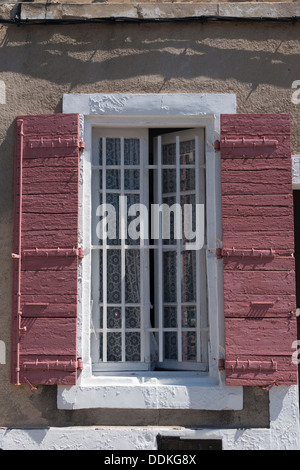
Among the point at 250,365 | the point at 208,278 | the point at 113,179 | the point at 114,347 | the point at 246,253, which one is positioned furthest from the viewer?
the point at 113,179

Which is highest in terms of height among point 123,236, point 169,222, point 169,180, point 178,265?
point 169,180

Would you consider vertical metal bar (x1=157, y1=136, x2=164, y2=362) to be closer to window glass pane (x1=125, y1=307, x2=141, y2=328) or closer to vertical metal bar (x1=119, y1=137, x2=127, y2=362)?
window glass pane (x1=125, y1=307, x2=141, y2=328)

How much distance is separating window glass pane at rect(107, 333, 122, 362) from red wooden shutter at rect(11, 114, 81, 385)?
1.17 feet

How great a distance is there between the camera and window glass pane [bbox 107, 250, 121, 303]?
4613 mm

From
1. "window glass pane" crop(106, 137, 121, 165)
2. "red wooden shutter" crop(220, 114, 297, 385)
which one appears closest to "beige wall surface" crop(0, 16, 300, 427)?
"red wooden shutter" crop(220, 114, 297, 385)

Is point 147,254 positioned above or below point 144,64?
below

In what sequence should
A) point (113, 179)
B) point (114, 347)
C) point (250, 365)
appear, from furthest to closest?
1. point (113, 179)
2. point (114, 347)
3. point (250, 365)

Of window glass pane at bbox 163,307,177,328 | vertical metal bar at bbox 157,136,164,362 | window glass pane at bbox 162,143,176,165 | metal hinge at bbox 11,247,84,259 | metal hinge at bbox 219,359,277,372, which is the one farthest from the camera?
window glass pane at bbox 162,143,176,165

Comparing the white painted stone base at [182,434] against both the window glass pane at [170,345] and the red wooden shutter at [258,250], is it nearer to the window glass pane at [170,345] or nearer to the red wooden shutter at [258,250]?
the red wooden shutter at [258,250]

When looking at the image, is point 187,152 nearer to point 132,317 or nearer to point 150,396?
point 132,317

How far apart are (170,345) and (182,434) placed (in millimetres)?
710

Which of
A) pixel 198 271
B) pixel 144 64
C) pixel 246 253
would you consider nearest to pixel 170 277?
pixel 198 271

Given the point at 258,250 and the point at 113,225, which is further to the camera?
the point at 113,225

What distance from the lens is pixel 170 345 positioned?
15.3 feet
